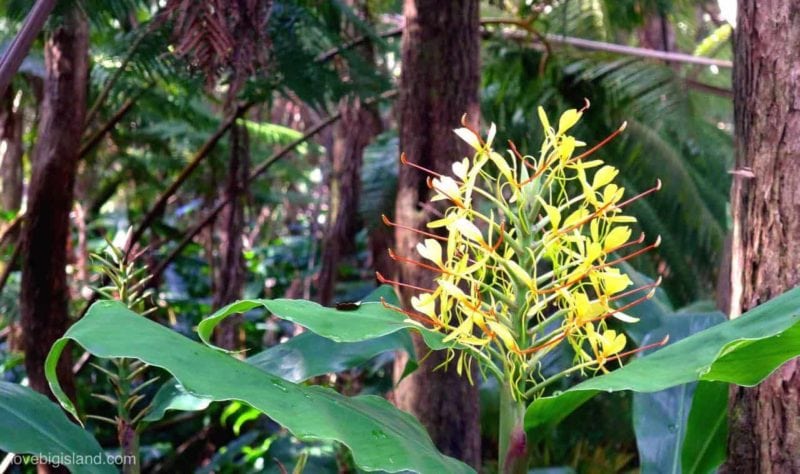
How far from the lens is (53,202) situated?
2.09 metres

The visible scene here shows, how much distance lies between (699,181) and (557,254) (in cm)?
339

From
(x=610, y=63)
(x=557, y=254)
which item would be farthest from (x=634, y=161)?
(x=557, y=254)

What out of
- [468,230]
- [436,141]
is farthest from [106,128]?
[468,230]

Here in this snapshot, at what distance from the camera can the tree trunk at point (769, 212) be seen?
1.22 m

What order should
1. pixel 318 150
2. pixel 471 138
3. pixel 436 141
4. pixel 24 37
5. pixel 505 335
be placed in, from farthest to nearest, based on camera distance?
pixel 318 150 < pixel 436 141 < pixel 24 37 < pixel 471 138 < pixel 505 335

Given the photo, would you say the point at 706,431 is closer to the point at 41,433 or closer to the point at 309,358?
the point at 309,358

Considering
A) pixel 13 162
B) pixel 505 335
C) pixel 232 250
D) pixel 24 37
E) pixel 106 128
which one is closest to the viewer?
pixel 505 335

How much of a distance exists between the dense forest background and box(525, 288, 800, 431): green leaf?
0.42 metres

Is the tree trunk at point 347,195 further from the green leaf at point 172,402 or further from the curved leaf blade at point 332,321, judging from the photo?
the curved leaf blade at point 332,321

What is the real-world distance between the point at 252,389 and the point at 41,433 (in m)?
0.45

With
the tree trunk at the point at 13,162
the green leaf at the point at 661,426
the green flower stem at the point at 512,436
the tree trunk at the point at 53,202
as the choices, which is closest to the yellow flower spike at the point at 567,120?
the green flower stem at the point at 512,436

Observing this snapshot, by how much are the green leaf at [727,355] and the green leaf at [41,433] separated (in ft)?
2.29

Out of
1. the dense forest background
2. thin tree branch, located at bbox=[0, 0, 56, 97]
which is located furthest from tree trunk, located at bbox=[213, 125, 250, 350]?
thin tree branch, located at bbox=[0, 0, 56, 97]

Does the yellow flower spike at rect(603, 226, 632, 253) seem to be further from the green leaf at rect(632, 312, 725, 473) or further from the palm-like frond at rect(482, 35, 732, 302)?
the palm-like frond at rect(482, 35, 732, 302)
